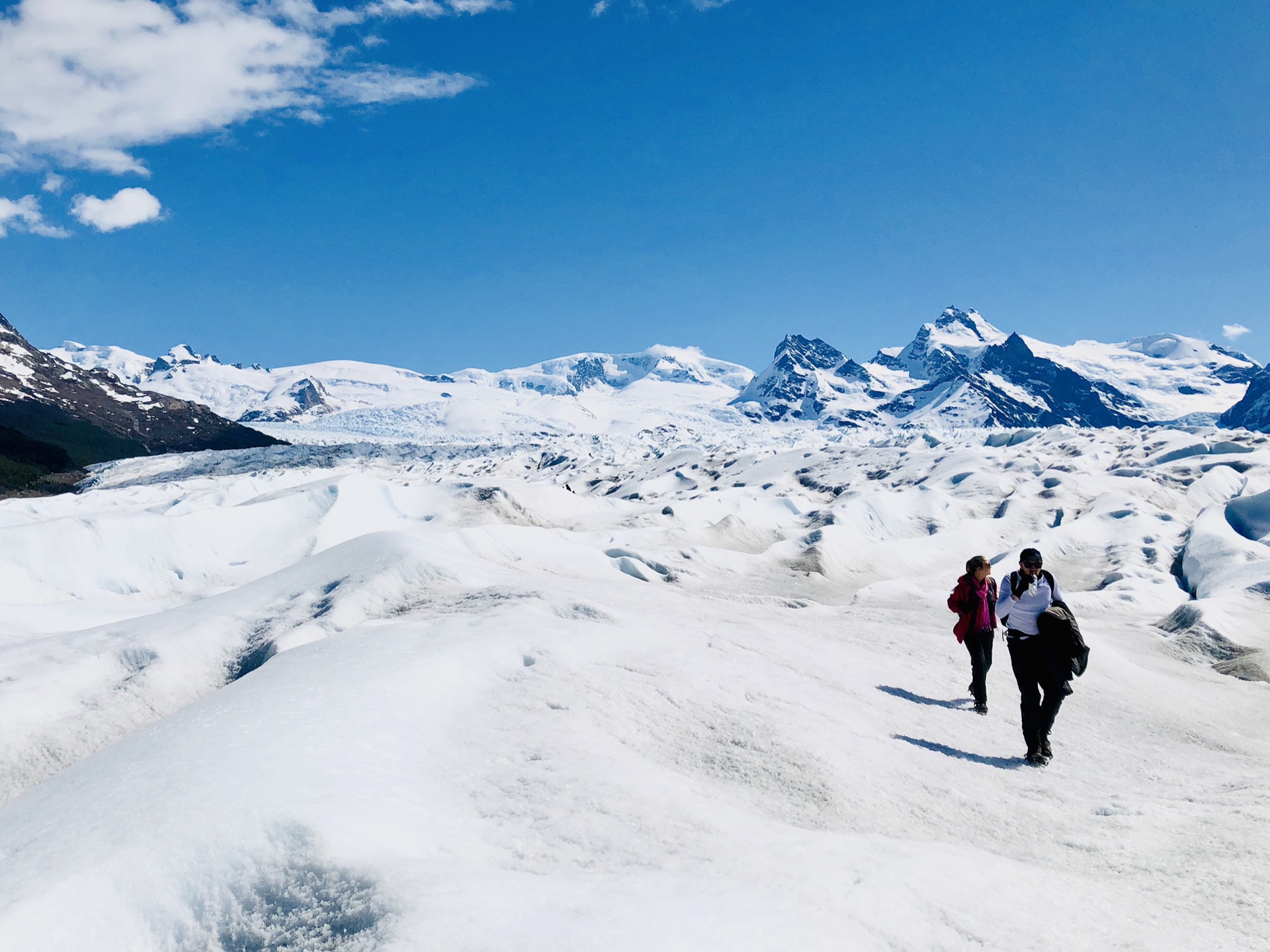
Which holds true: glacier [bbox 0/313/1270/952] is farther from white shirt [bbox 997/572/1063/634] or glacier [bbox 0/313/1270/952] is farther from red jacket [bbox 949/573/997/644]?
white shirt [bbox 997/572/1063/634]

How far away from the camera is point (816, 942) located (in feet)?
13.2

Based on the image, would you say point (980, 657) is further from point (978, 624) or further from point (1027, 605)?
point (1027, 605)

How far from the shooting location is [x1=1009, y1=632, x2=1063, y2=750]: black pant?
8508mm

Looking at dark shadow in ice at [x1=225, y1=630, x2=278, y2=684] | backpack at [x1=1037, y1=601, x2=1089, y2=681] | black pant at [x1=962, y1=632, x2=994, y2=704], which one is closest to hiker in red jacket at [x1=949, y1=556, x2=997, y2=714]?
black pant at [x1=962, y1=632, x2=994, y2=704]

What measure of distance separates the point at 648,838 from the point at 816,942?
5.34 ft

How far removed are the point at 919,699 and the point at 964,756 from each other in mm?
2438

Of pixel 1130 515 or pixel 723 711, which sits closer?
pixel 723 711

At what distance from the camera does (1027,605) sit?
28.3ft

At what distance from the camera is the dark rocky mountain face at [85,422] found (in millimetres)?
151500

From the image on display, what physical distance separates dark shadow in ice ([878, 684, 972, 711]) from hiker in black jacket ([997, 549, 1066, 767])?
2.10 metres

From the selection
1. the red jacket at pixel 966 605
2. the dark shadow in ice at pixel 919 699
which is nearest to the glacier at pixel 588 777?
the dark shadow in ice at pixel 919 699

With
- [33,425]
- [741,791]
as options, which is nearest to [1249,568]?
[741,791]

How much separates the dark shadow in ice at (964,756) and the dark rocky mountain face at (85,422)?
152 m

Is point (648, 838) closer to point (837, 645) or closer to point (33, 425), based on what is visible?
point (837, 645)
